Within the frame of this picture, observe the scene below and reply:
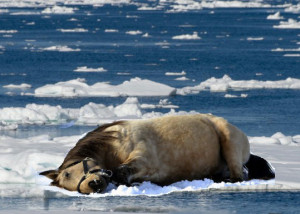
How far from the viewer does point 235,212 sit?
6188mm

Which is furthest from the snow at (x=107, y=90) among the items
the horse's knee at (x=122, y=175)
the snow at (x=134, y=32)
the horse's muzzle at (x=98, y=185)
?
the snow at (x=134, y=32)

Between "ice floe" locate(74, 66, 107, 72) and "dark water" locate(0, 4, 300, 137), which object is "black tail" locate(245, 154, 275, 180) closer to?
"dark water" locate(0, 4, 300, 137)

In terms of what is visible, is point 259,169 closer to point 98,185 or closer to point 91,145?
point 91,145

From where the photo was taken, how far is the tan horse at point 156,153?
6069 mm

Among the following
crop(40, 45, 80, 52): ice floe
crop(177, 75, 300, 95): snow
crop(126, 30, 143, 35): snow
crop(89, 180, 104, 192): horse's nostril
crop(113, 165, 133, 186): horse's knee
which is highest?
crop(89, 180, 104, 192): horse's nostril

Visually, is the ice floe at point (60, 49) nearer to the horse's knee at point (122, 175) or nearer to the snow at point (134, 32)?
the snow at point (134, 32)

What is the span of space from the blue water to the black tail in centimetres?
31

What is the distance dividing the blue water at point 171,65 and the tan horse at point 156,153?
233 millimetres

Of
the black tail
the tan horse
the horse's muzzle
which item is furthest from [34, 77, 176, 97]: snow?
the horse's muzzle

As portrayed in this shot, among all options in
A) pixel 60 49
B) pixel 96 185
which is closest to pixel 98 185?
pixel 96 185

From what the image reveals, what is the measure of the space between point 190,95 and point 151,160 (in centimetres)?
1943

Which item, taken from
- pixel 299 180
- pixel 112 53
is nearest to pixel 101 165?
pixel 299 180

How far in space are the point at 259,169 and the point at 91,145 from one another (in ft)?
5.38

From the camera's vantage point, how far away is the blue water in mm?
6457
